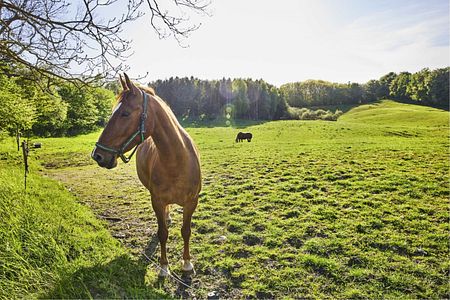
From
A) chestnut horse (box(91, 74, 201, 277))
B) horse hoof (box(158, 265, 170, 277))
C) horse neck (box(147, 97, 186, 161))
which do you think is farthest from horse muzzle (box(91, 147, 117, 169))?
horse hoof (box(158, 265, 170, 277))

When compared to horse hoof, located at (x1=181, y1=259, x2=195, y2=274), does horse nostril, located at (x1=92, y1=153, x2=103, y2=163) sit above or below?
above

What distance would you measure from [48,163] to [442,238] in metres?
18.1

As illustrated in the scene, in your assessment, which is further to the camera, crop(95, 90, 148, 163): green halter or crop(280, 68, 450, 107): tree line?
crop(280, 68, 450, 107): tree line

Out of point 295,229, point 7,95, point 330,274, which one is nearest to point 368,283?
point 330,274

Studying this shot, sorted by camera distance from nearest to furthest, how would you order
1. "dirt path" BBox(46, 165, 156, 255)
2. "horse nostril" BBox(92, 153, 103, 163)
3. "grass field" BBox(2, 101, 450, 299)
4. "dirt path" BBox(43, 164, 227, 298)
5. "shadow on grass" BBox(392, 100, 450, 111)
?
"horse nostril" BBox(92, 153, 103, 163), "grass field" BBox(2, 101, 450, 299), "dirt path" BBox(43, 164, 227, 298), "dirt path" BBox(46, 165, 156, 255), "shadow on grass" BBox(392, 100, 450, 111)

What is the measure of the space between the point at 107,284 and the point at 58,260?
88cm

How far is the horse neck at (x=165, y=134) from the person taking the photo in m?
3.66

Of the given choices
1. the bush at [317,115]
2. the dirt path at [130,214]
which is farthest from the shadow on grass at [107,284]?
the bush at [317,115]

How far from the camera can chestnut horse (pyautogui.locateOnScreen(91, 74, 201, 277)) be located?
3143 mm

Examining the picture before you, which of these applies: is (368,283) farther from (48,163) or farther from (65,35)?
(48,163)

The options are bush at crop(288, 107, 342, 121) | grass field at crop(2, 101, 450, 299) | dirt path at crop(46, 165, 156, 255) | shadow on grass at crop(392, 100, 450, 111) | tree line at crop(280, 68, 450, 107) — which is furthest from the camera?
tree line at crop(280, 68, 450, 107)

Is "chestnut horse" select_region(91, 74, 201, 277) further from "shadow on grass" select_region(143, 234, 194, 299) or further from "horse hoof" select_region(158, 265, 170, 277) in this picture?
"shadow on grass" select_region(143, 234, 194, 299)

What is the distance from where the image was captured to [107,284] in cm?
334

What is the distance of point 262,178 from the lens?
34.3ft
